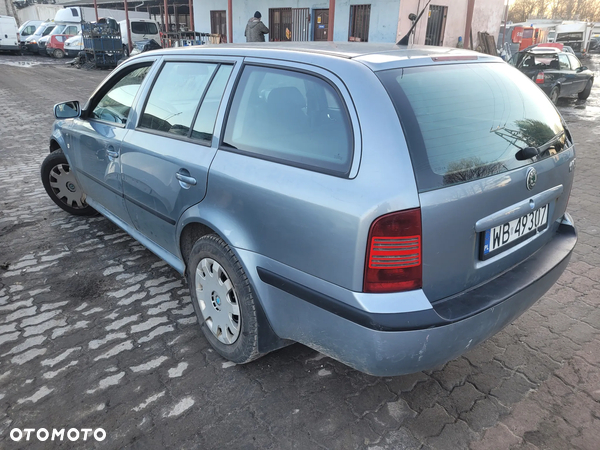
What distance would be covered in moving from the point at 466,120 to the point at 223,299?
1.51 meters

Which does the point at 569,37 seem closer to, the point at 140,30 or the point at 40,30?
the point at 140,30

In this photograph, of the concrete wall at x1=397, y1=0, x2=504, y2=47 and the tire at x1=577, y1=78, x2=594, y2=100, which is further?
the concrete wall at x1=397, y1=0, x2=504, y2=47

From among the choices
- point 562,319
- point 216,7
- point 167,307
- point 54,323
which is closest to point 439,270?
point 562,319

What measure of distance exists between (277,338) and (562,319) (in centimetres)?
194

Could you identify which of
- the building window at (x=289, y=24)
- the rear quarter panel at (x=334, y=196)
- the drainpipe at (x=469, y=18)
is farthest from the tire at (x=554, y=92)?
the rear quarter panel at (x=334, y=196)

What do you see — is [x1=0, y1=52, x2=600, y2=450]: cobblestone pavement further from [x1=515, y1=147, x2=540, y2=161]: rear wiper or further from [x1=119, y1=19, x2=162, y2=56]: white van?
[x1=119, y1=19, x2=162, y2=56]: white van

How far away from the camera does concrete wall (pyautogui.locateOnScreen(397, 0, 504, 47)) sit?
51.4 feet

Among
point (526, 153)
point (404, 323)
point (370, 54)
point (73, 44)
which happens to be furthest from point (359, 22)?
point (73, 44)

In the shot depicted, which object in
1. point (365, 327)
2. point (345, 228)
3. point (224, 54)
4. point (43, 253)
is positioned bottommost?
point (43, 253)

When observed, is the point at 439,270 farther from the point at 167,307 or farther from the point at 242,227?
the point at 167,307

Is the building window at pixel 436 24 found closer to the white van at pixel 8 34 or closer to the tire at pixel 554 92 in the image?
the tire at pixel 554 92

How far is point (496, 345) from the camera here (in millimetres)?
2777

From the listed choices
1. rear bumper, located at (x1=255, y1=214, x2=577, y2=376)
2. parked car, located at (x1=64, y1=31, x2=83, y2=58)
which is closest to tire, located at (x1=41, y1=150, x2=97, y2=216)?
rear bumper, located at (x1=255, y1=214, x2=577, y2=376)

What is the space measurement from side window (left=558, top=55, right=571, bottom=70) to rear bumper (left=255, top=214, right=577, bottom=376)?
483 inches
